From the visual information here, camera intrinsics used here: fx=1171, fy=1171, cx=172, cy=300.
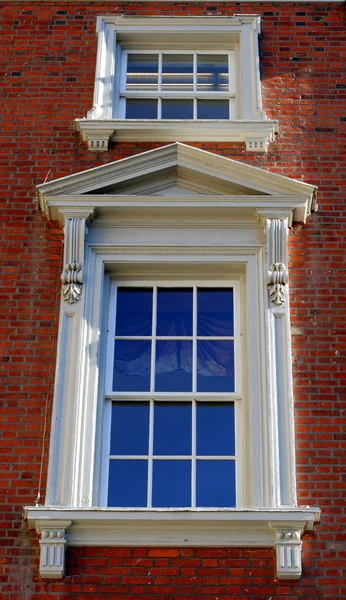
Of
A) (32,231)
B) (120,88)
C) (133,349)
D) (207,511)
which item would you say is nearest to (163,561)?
(207,511)

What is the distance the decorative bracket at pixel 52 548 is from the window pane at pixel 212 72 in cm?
494

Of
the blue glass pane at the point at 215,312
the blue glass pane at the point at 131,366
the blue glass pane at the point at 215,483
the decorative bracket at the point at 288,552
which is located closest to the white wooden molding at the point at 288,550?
the decorative bracket at the point at 288,552

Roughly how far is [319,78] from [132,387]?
145 inches

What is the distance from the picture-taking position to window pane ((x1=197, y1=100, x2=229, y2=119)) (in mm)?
11148

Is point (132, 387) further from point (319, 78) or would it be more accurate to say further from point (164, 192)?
point (319, 78)

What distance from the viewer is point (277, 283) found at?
938cm

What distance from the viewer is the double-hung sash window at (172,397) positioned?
8766 millimetres

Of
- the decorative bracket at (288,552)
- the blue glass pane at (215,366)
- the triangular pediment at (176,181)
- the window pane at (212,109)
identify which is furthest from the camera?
the window pane at (212,109)

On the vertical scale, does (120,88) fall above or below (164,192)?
above

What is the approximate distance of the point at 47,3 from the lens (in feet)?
38.4

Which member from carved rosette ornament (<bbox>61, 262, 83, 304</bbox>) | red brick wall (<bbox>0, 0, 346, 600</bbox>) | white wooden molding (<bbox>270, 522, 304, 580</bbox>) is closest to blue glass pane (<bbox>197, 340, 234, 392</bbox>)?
red brick wall (<bbox>0, 0, 346, 600</bbox>)

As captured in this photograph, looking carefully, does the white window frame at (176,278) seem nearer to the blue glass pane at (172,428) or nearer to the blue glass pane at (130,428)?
the blue glass pane at (130,428)

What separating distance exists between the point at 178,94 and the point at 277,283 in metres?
2.76

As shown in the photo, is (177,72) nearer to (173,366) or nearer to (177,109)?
(177,109)
